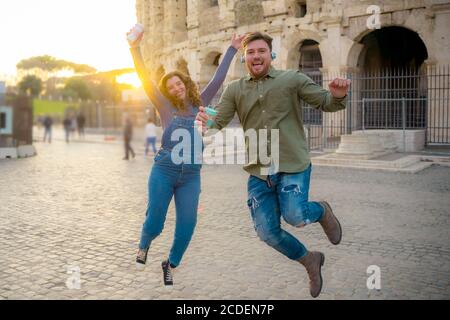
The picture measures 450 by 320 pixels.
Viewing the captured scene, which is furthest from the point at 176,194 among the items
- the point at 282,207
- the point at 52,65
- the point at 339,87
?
the point at 52,65

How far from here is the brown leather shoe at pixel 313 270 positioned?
11.4 ft

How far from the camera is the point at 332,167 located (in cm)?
1269

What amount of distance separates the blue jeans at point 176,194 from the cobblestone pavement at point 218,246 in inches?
18.0

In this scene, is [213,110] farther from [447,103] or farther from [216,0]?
[216,0]

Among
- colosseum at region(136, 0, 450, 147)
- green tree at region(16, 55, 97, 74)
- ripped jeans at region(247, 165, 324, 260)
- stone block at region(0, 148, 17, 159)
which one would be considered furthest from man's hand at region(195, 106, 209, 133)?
green tree at region(16, 55, 97, 74)

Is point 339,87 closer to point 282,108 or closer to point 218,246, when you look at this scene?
point 282,108

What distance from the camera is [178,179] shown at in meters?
3.63

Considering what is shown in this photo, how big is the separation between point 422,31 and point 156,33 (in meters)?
17.0

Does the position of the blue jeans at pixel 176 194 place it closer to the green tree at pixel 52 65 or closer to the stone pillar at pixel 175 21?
the stone pillar at pixel 175 21

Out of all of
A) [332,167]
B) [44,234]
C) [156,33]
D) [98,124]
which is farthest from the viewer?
[98,124]

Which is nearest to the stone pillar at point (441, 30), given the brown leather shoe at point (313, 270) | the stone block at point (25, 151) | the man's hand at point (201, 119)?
the stone block at point (25, 151)
